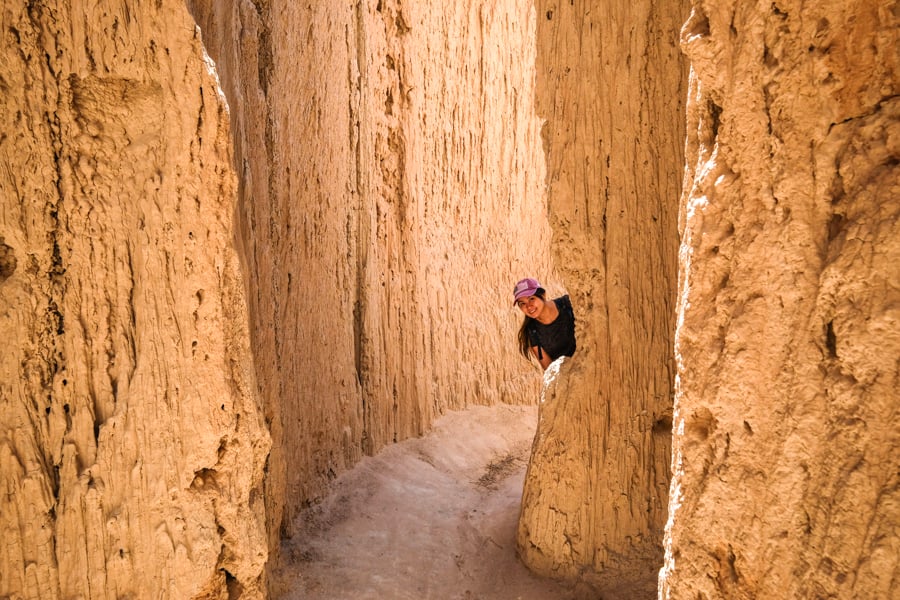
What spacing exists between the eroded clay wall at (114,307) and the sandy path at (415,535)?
176 centimetres

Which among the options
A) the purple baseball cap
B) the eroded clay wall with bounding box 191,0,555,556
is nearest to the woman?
the purple baseball cap

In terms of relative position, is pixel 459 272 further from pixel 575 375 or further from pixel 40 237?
pixel 40 237

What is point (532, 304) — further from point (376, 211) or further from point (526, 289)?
point (376, 211)

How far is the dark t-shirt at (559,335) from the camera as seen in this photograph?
232 inches

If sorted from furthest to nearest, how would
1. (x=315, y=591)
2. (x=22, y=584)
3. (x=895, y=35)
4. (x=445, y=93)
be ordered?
(x=445, y=93), (x=315, y=591), (x=22, y=584), (x=895, y=35)

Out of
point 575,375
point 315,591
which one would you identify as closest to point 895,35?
point 575,375

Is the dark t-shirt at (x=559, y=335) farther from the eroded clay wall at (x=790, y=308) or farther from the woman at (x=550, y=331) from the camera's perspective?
the eroded clay wall at (x=790, y=308)

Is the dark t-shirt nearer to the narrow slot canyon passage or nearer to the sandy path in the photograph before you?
the narrow slot canyon passage

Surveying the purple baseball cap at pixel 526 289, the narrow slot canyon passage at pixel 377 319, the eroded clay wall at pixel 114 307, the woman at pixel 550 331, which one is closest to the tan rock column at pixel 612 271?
the narrow slot canyon passage at pixel 377 319

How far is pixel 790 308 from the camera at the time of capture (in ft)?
7.19

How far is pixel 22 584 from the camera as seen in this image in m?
3.14

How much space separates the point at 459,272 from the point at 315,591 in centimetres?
520

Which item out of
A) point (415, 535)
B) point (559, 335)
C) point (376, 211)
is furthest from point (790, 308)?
point (376, 211)

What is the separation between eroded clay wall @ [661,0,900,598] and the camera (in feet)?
6.46
